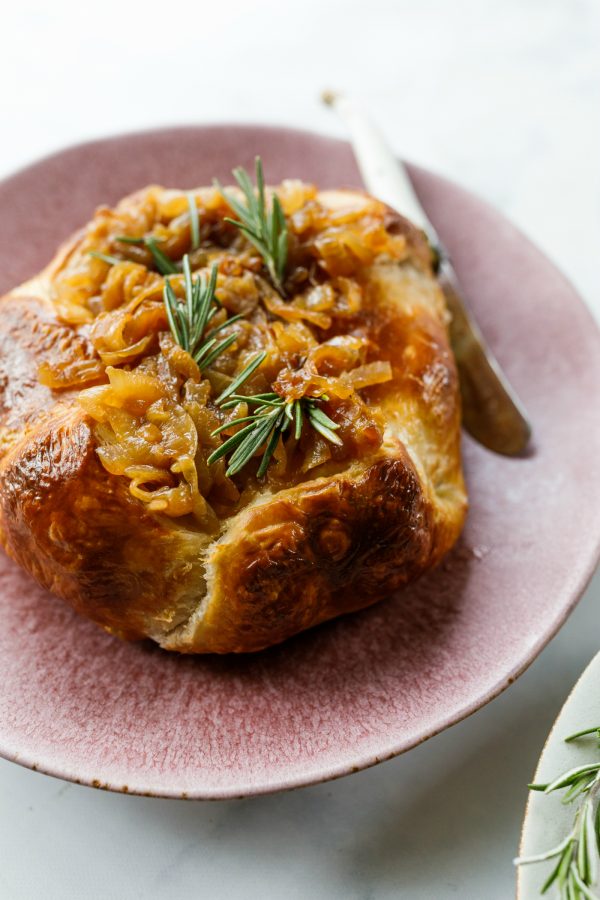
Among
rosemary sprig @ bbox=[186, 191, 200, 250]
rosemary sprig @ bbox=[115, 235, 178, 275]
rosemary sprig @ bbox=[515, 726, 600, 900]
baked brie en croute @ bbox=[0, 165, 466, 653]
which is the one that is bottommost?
rosemary sprig @ bbox=[515, 726, 600, 900]

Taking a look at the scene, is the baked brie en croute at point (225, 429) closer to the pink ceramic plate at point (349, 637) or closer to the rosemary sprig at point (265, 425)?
the rosemary sprig at point (265, 425)

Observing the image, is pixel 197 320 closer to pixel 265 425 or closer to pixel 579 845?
pixel 265 425

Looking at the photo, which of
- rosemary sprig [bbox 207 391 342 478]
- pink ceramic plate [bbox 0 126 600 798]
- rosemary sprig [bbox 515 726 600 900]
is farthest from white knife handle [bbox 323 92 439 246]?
rosemary sprig [bbox 515 726 600 900]

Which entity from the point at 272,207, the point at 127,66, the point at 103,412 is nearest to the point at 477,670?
the point at 103,412

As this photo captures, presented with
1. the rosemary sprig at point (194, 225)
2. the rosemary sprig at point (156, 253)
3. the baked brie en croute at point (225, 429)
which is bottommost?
the baked brie en croute at point (225, 429)

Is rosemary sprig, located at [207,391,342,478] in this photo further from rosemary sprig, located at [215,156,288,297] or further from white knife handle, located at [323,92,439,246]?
white knife handle, located at [323,92,439,246]

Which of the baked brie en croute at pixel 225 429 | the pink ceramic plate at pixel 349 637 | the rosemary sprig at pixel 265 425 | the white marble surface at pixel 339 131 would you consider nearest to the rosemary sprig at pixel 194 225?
the baked brie en croute at pixel 225 429
